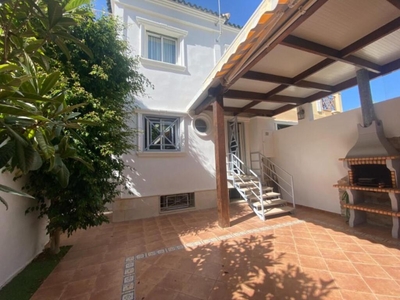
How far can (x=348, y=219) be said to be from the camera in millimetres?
4383

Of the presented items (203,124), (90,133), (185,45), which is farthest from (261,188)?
(185,45)

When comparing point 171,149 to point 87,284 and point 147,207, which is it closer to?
point 147,207

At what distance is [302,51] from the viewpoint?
347 centimetres

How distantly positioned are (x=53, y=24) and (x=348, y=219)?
624cm

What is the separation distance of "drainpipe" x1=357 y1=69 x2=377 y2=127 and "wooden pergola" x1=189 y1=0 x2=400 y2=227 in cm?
20

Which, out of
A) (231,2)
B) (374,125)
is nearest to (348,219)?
(374,125)

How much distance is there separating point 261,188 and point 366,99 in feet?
10.8

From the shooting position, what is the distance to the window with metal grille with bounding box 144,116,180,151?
18.8 feet

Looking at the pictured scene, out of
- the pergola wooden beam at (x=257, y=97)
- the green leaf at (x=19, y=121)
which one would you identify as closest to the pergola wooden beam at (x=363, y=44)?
the pergola wooden beam at (x=257, y=97)

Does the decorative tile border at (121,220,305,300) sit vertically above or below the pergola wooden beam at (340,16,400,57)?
below

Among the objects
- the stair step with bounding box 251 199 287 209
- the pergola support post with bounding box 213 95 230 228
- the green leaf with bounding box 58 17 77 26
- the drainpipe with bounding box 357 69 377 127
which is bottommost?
the stair step with bounding box 251 199 287 209

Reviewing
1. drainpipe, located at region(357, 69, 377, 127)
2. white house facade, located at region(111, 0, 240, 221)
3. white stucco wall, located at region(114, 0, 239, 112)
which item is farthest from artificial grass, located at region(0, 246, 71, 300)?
drainpipe, located at region(357, 69, 377, 127)

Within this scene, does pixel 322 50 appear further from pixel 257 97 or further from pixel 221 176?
pixel 221 176

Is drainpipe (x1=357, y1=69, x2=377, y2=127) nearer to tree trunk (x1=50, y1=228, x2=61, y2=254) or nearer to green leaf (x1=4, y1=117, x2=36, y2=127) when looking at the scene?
green leaf (x1=4, y1=117, x2=36, y2=127)
